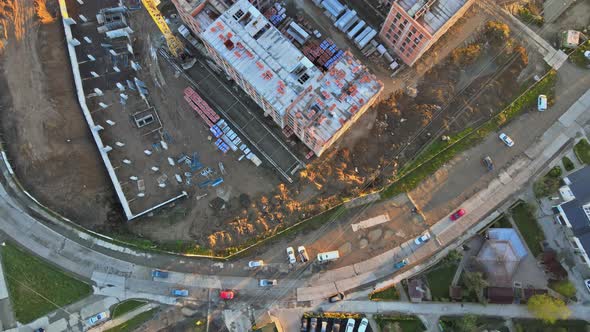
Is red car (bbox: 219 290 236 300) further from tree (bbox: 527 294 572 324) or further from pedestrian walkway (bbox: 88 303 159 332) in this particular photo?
tree (bbox: 527 294 572 324)

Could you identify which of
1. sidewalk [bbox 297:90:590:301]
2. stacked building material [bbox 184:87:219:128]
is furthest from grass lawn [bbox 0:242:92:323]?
sidewalk [bbox 297:90:590:301]

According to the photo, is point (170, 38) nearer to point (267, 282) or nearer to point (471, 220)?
point (267, 282)

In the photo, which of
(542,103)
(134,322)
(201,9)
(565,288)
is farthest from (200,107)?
(565,288)

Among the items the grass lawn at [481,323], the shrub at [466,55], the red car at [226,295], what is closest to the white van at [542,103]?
the shrub at [466,55]

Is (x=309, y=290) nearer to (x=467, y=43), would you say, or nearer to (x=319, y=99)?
(x=319, y=99)

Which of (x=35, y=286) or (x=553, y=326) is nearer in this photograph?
(x=553, y=326)
